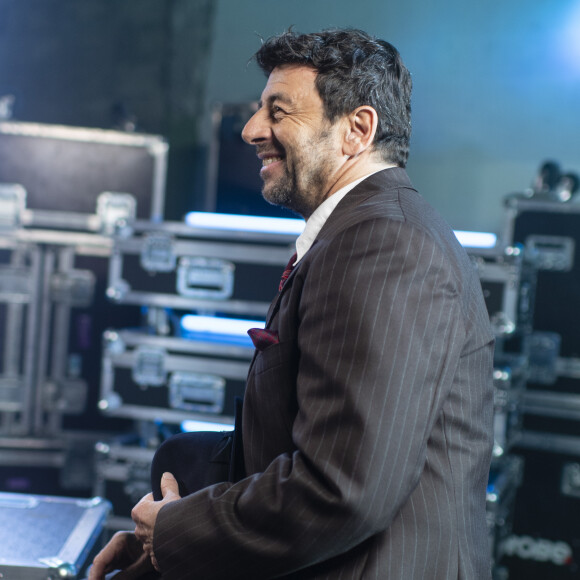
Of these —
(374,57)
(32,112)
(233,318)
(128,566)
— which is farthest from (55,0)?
(128,566)

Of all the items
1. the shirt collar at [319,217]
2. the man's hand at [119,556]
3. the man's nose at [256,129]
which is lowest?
the man's hand at [119,556]

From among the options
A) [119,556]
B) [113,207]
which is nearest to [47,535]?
[119,556]

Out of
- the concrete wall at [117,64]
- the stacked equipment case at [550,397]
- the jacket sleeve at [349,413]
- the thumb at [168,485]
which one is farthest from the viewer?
the concrete wall at [117,64]

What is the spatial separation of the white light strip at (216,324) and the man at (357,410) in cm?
160

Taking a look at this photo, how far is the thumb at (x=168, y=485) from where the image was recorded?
4.02ft

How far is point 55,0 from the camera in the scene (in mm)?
4297

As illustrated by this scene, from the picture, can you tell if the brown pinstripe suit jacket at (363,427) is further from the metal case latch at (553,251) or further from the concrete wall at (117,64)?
the concrete wall at (117,64)

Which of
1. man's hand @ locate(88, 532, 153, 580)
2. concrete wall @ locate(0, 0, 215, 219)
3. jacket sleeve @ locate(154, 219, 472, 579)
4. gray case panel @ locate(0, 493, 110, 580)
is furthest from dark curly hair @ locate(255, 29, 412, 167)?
concrete wall @ locate(0, 0, 215, 219)

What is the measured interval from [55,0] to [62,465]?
273cm

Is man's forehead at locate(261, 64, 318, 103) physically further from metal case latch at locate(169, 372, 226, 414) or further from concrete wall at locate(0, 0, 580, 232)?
concrete wall at locate(0, 0, 580, 232)

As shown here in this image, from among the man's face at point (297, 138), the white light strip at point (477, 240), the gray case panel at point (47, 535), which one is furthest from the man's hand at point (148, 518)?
the white light strip at point (477, 240)

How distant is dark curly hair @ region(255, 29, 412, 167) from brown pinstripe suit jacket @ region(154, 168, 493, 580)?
0.69ft

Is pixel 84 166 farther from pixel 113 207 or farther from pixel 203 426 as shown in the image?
pixel 203 426

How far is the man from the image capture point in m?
0.94
